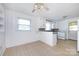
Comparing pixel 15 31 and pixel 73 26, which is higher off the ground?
pixel 73 26

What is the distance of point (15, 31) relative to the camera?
4.27 meters

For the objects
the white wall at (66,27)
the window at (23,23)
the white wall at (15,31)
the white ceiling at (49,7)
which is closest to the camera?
the white ceiling at (49,7)

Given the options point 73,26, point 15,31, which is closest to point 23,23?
point 15,31

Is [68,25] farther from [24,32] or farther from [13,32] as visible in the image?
[13,32]

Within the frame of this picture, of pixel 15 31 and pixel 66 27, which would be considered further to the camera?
pixel 66 27

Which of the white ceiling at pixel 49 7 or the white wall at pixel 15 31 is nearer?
the white ceiling at pixel 49 7

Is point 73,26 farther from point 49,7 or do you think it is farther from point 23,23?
point 23,23

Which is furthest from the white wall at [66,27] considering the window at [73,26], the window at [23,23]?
the window at [23,23]

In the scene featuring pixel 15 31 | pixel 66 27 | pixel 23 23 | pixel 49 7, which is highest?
pixel 49 7

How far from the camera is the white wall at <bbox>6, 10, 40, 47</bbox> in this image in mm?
3976

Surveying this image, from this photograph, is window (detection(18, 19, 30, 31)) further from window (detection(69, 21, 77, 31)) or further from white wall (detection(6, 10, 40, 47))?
window (detection(69, 21, 77, 31))

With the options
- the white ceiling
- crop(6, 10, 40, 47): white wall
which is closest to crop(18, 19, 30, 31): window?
crop(6, 10, 40, 47): white wall

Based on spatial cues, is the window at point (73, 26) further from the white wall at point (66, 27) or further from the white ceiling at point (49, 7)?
the white ceiling at point (49, 7)

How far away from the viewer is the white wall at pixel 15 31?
3.98m
